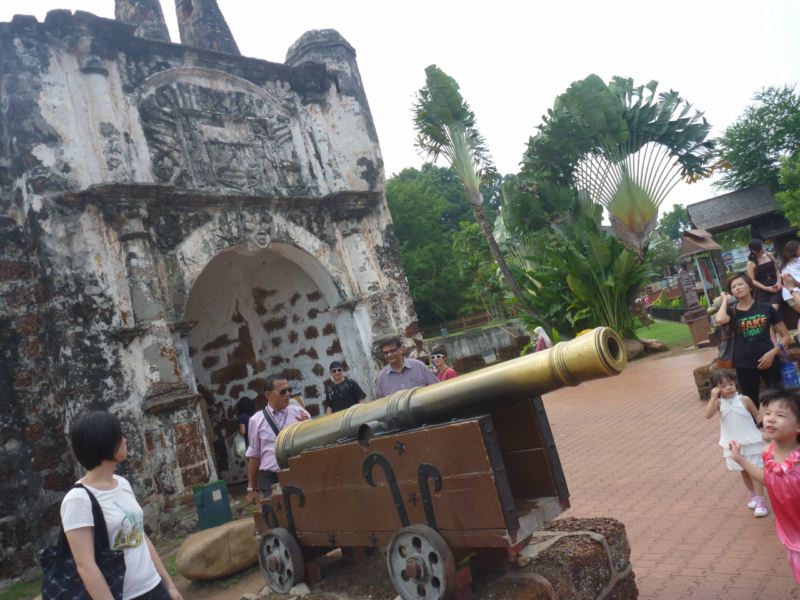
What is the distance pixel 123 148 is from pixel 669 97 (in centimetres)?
1452

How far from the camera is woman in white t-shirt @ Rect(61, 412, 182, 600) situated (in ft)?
7.90

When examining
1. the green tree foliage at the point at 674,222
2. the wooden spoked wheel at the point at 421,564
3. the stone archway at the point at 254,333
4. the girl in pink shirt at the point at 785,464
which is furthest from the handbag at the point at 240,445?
the green tree foliage at the point at 674,222

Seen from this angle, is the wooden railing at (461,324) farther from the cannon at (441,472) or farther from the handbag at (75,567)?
the handbag at (75,567)

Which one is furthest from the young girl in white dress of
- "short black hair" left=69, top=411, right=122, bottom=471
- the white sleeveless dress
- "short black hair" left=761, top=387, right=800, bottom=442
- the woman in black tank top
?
"short black hair" left=69, top=411, right=122, bottom=471

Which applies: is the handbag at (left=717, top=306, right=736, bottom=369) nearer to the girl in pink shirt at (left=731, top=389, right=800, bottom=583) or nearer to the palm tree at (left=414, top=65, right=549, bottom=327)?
the girl in pink shirt at (left=731, top=389, right=800, bottom=583)

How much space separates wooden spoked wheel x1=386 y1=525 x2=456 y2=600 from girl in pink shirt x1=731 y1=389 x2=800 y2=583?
4.66ft

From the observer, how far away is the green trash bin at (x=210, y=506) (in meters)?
6.54

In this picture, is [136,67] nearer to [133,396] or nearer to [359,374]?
[133,396]

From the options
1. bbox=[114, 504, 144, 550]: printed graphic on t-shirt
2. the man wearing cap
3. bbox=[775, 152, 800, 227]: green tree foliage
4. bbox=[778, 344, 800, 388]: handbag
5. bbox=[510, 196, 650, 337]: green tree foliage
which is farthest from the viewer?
bbox=[775, 152, 800, 227]: green tree foliage

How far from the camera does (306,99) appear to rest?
32.4ft

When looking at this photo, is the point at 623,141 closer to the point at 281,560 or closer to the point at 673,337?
the point at 673,337

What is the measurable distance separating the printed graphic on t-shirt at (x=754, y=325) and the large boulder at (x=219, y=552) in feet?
14.1

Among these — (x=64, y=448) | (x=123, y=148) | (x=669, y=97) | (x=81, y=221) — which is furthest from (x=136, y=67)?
(x=669, y=97)

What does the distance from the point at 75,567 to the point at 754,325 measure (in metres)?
4.65
